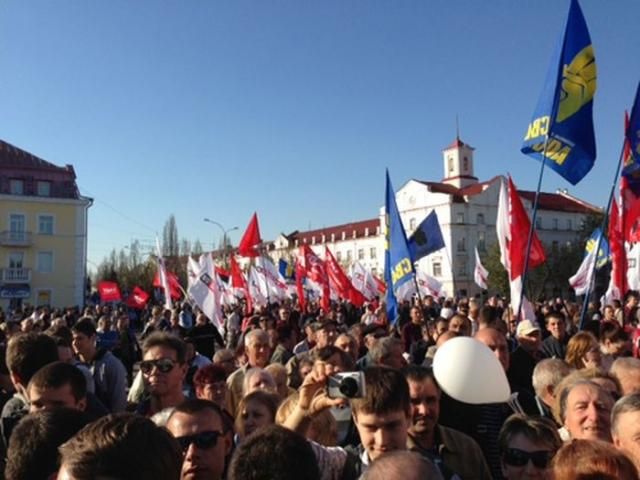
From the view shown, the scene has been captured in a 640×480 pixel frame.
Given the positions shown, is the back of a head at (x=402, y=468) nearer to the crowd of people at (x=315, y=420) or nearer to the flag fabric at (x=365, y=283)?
the crowd of people at (x=315, y=420)

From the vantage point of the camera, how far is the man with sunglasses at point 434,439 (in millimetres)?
3193

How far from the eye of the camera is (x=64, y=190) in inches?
2030

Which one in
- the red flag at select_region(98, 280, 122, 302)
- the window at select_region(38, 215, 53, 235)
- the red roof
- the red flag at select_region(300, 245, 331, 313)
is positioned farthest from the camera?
the red roof

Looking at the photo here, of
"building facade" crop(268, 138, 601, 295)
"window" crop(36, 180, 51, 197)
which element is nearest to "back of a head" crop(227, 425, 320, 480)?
"window" crop(36, 180, 51, 197)

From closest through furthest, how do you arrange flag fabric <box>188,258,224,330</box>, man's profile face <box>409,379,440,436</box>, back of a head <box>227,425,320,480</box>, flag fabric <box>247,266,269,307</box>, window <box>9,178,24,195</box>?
1. back of a head <box>227,425,320,480</box>
2. man's profile face <box>409,379,440,436</box>
3. flag fabric <box>188,258,224,330</box>
4. flag fabric <box>247,266,269,307</box>
5. window <box>9,178,24,195</box>

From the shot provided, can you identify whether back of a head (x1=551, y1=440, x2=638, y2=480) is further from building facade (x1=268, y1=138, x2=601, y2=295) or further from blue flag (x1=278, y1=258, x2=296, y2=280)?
building facade (x1=268, y1=138, x2=601, y2=295)

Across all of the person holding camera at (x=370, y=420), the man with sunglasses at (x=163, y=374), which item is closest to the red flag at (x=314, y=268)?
the man with sunglasses at (x=163, y=374)

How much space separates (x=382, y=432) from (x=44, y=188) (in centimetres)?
5371

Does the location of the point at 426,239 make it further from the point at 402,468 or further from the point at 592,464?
the point at 402,468

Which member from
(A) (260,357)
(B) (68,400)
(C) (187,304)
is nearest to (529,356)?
(A) (260,357)

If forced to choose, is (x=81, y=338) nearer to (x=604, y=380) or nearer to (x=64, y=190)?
(x=604, y=380)

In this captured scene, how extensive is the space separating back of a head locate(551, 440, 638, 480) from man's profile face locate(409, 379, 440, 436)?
40.8 inches

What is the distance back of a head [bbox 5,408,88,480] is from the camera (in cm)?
223

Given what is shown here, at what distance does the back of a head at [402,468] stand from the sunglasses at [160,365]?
8.27 feet
